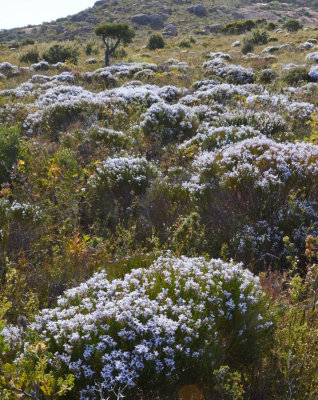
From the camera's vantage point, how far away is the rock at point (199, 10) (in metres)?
61.9

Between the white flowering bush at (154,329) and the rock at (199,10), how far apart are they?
2675 inches

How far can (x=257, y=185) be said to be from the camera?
15.0ft

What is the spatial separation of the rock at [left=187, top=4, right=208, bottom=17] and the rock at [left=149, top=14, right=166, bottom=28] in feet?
23.8

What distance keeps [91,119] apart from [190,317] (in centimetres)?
748

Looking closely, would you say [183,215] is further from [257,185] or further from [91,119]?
[91,119]

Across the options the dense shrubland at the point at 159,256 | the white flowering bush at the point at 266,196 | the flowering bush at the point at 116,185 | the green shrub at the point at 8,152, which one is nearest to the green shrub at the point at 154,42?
the dense shrubland at the point at 159,256

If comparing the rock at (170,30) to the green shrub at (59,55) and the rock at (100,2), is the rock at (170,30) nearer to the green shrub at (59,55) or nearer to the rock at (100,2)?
the green shrub at (59,55)

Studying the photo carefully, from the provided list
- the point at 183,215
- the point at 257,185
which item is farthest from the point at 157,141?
the point at 257,185

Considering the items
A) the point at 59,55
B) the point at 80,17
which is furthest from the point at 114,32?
the point at 80,17

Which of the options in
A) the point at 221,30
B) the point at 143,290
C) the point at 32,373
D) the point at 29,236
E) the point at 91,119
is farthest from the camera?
the point at 221,30

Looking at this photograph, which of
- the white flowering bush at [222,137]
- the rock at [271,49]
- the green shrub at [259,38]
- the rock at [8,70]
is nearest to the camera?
the white flowering bush at [222,137]

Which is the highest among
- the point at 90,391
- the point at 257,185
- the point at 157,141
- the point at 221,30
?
the point at 221,30

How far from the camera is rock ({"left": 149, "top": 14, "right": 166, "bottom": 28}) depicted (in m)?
56.2

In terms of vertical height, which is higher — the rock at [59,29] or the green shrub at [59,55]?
the rock at [59,29]
